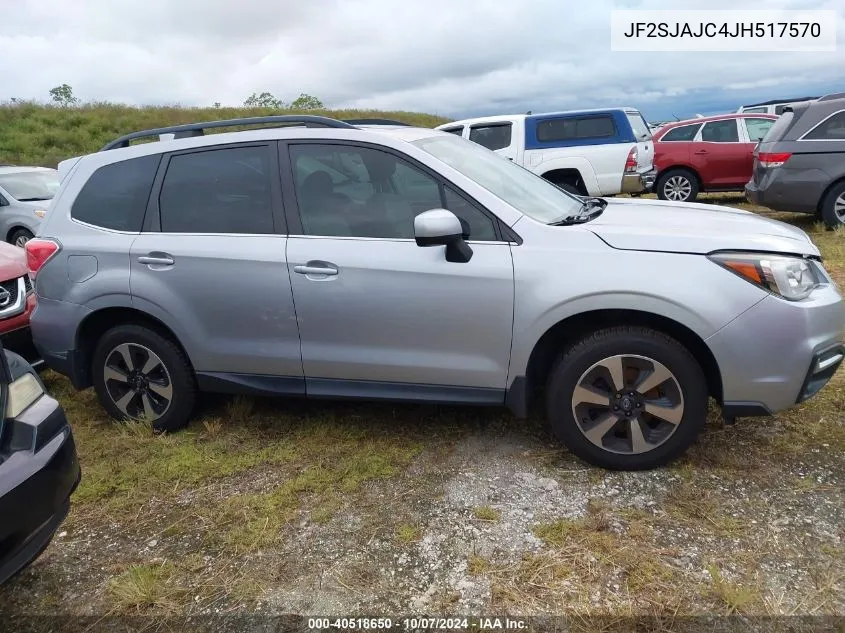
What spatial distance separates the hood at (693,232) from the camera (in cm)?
273

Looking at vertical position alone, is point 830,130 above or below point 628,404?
above

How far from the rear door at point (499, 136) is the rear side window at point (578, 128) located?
45 cm

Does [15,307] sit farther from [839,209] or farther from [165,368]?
[839,209]

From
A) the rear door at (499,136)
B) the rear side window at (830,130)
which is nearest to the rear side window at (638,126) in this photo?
the rear door at (499,136)

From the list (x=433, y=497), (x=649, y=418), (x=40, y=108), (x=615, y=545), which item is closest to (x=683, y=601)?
(x=615, y=545)

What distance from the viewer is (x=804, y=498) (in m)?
2.72

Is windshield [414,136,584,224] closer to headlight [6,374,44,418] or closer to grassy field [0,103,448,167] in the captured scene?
headlight [6,374,44,418]

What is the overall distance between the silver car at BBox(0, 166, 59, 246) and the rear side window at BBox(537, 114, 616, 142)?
8.08m

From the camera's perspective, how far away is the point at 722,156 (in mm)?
10781

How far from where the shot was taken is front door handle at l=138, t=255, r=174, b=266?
133 inches

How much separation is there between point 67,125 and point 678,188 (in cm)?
2564

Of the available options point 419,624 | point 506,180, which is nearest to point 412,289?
point 506,180

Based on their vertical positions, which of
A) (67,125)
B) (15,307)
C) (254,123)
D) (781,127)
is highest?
(67,125)

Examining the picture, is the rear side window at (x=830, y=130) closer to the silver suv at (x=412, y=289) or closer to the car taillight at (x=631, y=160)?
the car taillight at (x=631, y=160)
